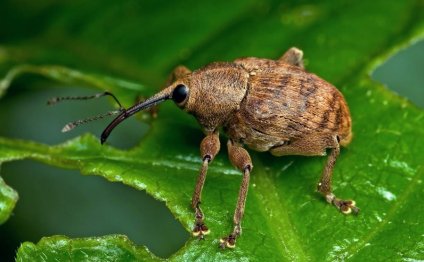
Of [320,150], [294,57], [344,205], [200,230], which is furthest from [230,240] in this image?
[294,57]

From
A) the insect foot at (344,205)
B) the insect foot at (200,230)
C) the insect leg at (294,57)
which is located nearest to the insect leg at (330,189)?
the insect foot at (344,205)

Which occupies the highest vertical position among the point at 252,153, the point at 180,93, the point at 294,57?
the point at 294,57

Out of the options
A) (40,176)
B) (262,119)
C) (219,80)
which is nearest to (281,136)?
(262,119)

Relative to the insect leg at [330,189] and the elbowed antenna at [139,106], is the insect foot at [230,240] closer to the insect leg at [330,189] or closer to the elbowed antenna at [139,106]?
the insect leg at [330,189]

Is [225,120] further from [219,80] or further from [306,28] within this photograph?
[306,28]

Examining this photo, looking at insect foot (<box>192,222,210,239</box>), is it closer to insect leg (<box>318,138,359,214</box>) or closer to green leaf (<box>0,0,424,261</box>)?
green leaf (<box>0,0,424,261</box>)

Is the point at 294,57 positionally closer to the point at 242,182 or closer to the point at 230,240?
the point at 242,182
